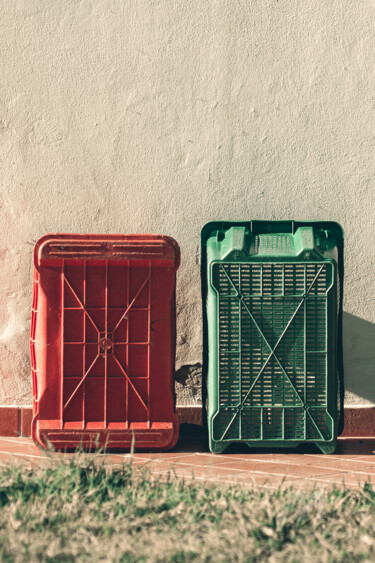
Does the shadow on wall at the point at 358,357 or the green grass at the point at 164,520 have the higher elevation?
the shadow on wall at the point at 358,357

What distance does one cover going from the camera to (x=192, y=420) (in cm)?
580

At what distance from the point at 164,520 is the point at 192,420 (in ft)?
7.84

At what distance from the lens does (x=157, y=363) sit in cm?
529

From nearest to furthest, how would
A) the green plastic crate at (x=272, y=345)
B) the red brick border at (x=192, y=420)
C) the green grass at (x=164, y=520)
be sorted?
the green grass at (x=164, y=520), the green plastic crate at (x=272, y=345), the red brick border at (x=192, y=420)

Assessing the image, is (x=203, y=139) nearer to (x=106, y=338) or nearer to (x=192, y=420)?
(x=106, y=338)

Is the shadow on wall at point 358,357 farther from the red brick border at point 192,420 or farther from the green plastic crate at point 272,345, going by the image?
the green plastic crate at point 272,345

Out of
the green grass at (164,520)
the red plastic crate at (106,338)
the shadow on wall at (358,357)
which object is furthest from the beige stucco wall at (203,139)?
the green grass at (164,520)

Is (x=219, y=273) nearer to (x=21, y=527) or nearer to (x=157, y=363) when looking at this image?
(x=157, y=363)

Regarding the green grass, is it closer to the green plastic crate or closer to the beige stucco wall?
the green plastic crate

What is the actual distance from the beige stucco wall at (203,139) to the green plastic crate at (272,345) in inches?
27.1

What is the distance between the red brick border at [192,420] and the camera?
5797mm

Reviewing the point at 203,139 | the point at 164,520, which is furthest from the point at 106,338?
the point at 164,520

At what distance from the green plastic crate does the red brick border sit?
60 centimetres

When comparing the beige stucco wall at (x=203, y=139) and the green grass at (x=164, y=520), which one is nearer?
the green grass at (x=164, y=520)
